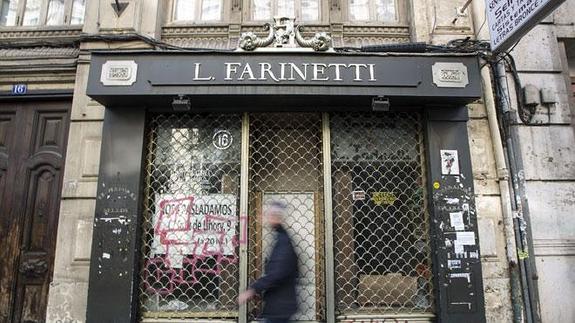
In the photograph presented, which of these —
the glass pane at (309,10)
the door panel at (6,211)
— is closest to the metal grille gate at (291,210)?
the glass pane at (309,10)

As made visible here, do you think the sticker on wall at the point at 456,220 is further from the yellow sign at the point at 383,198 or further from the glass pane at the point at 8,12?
the glass pane at the point at 8,12

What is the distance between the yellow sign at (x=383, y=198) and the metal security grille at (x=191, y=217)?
1.83 metres

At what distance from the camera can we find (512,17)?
4.65 meters

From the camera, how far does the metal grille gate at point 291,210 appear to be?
5211mm

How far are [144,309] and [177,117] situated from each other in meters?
2.52

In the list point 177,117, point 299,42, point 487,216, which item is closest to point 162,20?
point 177,117

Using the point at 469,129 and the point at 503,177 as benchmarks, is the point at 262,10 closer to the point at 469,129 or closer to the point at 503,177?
the point at 469,129

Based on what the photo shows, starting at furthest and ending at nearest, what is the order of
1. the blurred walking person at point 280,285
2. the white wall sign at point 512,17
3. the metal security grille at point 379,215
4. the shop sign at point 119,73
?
the metal security grille at point 379,215 → the shop sign at point 119,73 → the white wall sign at point 512,17 → the blurred walking person at point 280,285

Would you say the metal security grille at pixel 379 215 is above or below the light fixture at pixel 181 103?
below

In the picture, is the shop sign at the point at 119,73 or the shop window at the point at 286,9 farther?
the shop window at the point at 286,9

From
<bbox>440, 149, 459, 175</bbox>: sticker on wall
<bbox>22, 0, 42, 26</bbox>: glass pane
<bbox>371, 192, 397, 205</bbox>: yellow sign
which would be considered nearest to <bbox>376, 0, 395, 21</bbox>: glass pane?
<bbox>440, 149, 459, 175</bbox>: sticker on wall

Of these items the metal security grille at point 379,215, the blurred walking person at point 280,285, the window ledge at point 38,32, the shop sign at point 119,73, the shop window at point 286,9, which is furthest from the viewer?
the shop window at point 286,9

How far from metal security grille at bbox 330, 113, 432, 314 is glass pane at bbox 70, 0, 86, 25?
13.4 feet

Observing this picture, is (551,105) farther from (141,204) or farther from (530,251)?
(141,204)
